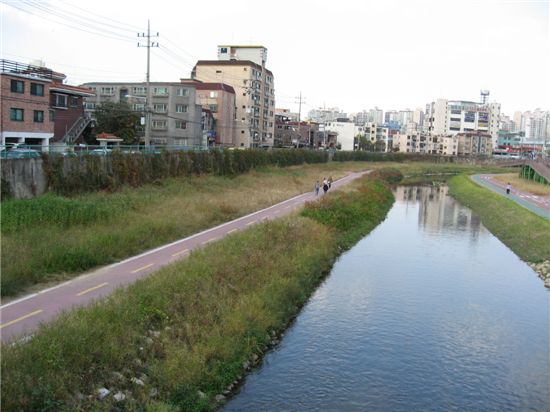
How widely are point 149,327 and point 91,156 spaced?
2313cm

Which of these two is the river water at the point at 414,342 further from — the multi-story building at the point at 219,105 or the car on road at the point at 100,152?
the multi-story building at the point at 219,105

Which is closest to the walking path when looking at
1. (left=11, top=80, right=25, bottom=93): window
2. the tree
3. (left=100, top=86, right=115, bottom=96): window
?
the tree

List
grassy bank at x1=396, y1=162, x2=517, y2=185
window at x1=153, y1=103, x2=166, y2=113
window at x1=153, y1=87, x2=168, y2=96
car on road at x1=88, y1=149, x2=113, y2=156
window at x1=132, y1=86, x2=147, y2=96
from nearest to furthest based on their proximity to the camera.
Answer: car on road at x1=88, y1=149, x2=113, y2=156, window at x1=153, y1=87, x2=168, y2=96, window at x1=153, y1=103, x2=166, y2=113, window at x1=132, y1=86, x2=147, y2=96, grassy bank at x1=396, y1=162, x2=517, y2=185

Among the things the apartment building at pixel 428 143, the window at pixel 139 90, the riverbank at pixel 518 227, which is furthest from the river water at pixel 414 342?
the apartment building at pixel 428 143

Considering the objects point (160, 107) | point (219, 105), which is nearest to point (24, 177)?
point (160, 107)

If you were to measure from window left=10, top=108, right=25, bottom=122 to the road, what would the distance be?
24528 millimetres

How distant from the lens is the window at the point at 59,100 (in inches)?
2189

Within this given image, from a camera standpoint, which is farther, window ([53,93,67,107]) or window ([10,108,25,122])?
window ([53,93,67,107])

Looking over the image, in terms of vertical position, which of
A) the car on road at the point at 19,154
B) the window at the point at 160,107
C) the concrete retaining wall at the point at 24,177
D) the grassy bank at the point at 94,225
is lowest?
the grassy bank at the point at 94,225

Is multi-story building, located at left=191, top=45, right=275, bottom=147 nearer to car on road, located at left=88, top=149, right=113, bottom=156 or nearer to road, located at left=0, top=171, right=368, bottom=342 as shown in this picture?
car on road, located at left=88, top=149, right=113, bottom=156

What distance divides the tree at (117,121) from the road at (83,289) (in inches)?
1508

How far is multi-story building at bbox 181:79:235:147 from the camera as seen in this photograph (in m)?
93.4

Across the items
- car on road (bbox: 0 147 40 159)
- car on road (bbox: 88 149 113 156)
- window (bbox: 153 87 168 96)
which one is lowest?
car on road (bbox: 0 147 40 159)

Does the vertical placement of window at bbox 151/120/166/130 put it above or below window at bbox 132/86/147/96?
below
